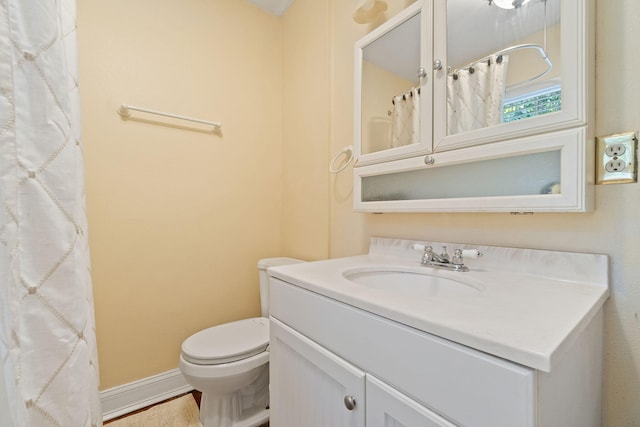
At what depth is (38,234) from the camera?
1.46 ft

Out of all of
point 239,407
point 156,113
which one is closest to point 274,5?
point 156,113

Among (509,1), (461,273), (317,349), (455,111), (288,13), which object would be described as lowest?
(317,349)

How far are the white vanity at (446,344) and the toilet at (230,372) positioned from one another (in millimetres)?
295

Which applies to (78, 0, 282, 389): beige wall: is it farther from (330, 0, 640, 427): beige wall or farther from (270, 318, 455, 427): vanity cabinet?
A: (330, 0, 640, 427): beige wall

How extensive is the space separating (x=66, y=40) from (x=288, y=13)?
5.47 feet

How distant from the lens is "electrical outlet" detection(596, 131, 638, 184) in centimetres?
65

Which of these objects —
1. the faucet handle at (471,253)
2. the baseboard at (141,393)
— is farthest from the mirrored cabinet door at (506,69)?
the baseboard at (141,393)

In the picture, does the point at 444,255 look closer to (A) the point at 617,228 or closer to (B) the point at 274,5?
(A) the point at 617,228

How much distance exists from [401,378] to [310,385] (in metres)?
0.33

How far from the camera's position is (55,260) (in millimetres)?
462

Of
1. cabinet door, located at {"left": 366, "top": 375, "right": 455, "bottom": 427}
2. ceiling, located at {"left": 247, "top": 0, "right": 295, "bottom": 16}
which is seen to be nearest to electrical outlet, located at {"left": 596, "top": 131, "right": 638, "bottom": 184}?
cabinet door, located at {"left": 366, "top": 375, "right": 455, "bottom": 427}

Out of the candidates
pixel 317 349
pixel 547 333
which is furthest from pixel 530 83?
pixel 317 349

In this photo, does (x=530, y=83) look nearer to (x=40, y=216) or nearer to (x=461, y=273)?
(x=461, y=273)

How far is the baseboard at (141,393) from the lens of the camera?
1.33m
